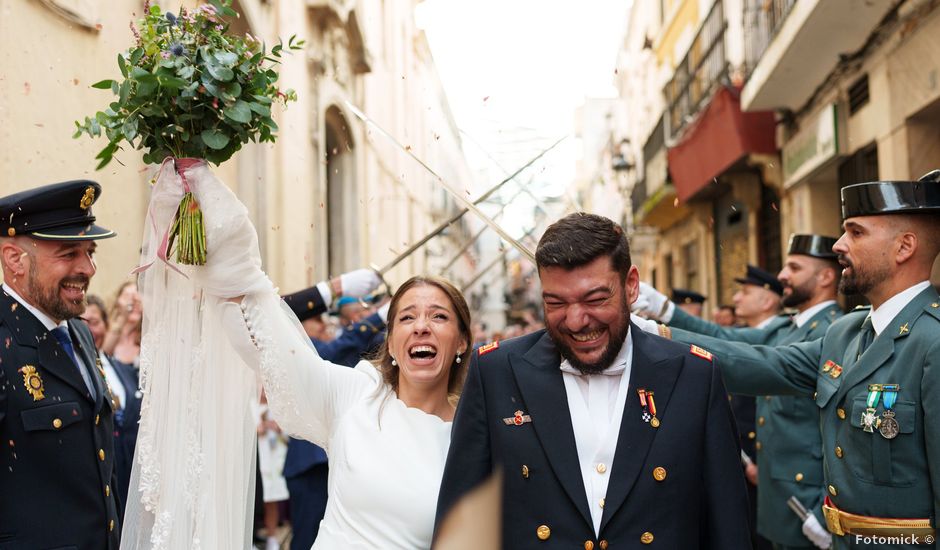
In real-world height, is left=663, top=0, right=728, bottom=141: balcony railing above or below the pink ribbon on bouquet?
above

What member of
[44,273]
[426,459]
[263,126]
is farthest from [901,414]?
[44,273]

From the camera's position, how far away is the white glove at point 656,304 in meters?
4.64

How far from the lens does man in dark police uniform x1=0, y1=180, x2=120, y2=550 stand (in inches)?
129

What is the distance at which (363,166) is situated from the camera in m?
14.0

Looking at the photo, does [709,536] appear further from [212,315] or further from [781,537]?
[781,537]

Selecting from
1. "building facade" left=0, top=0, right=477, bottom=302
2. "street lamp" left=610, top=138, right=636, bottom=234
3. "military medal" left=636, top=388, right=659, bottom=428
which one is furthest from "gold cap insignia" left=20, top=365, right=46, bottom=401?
"street lamp" left=610, top=138, right=636, bottom=234

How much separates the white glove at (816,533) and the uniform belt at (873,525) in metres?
1.47

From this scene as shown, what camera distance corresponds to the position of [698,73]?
16.1 metres

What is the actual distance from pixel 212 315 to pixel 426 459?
39.1 inches

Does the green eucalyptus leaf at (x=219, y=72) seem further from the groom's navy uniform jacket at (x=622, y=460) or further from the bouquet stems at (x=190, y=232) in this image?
the groom's navy uniform jacket at (x=622, y=460)

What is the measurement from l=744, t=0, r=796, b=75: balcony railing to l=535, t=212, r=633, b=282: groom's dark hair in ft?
25.4

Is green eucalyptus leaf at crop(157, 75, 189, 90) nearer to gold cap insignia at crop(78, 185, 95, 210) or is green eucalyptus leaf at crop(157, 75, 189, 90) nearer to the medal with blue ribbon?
gold cap insignia at crop(78, 185, 95, 210)

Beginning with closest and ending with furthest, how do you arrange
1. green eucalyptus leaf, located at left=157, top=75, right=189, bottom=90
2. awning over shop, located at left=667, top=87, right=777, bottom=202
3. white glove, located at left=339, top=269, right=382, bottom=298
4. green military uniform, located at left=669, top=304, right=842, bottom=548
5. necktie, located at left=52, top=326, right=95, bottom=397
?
green eucalyptus leaf, located at left=157, top=75, right=189, bottom=90, necktie, located at left=52, top=326, right=95, bottom=397, white glove, located at left=339, top=269, right=382, bottom=298, green military uniform, located at left=669, top=304, right=842, bottom=548, awning over shop, located at left=667, top=87, right=777, bottom=202

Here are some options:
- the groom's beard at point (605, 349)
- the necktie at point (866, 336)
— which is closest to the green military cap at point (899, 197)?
the necktie at point (866, 336)
